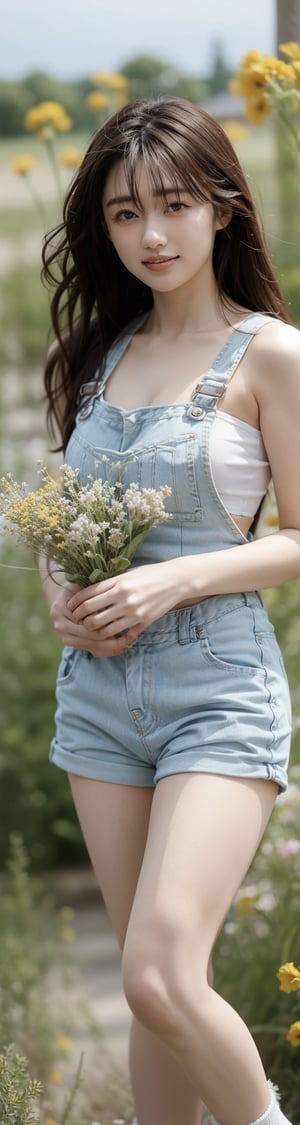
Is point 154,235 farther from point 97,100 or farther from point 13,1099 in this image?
point 97,100

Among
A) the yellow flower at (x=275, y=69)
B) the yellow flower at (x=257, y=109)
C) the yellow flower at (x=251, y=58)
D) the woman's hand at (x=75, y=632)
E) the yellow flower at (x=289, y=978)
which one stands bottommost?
the yellow flower at (x=289, y=978)

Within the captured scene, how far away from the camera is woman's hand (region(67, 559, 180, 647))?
59.2 inches

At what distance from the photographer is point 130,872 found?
1.70 m

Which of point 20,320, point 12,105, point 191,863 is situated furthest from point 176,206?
point 20,320

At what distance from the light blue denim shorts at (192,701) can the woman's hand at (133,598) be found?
78mm

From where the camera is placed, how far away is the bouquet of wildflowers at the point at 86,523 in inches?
59.0

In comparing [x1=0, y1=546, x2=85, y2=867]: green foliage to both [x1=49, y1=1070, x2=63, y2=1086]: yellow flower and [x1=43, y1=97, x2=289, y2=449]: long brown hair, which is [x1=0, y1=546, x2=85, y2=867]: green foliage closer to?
[x1=49, y1=1070, x2=63, y2=1086]: yellow flower

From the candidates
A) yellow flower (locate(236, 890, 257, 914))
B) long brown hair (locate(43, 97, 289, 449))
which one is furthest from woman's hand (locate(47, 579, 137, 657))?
yellow flower (locate(236, 890, 257, 914))

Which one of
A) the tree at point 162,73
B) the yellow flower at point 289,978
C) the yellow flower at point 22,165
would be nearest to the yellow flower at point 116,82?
the yellow flower at point 22,165

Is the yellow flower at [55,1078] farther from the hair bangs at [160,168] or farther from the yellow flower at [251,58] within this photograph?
the yellow flower at [251,58]

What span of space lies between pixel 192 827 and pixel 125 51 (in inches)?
268

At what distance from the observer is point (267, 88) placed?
6.75 feet

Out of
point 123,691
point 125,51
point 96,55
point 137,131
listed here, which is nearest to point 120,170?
point 137,131

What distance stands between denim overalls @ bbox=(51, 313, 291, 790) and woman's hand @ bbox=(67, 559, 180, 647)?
0.08 metres
